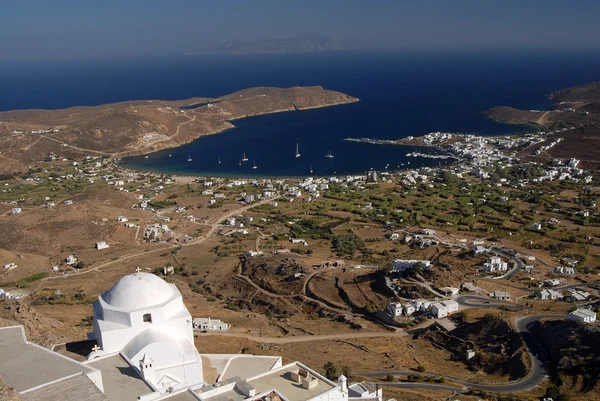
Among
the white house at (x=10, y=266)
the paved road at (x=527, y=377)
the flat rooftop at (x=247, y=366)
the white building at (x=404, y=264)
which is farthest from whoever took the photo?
the white house at (x=10, y=266)

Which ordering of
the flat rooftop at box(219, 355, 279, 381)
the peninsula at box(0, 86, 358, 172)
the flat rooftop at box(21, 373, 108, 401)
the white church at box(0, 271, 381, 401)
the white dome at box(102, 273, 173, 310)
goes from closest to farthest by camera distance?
1. the flat rooftop at box(21, 373, 108, 401)
2. the white church at box(0, 271, 381, 401)
3. the white dome at box(102, 273, 173, 310)
4. the flat rooftop at box(219, 355, 279, 381)
5. the peninsula at box(0, 86, 358, 172)

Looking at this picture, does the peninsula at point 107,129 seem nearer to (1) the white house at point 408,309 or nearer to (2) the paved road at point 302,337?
(2) the paved road at point 302,337

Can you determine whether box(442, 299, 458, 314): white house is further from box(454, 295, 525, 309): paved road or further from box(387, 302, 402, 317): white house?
box(387, 302, 402, 317): white house

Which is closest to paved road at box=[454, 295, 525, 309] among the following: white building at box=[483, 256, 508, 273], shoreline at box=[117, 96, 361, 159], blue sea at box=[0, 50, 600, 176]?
white building at box=[483, 256, 508, 273]

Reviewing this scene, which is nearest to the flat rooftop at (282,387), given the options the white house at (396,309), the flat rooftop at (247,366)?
the flat rooftop at (247,366)

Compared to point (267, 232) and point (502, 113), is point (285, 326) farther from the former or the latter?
point (502, 113)

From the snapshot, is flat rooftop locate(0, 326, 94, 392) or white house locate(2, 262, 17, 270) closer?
flat rooftop locate(0, 326, 94, 392)

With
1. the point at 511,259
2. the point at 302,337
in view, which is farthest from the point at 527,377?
the point at 511,259
